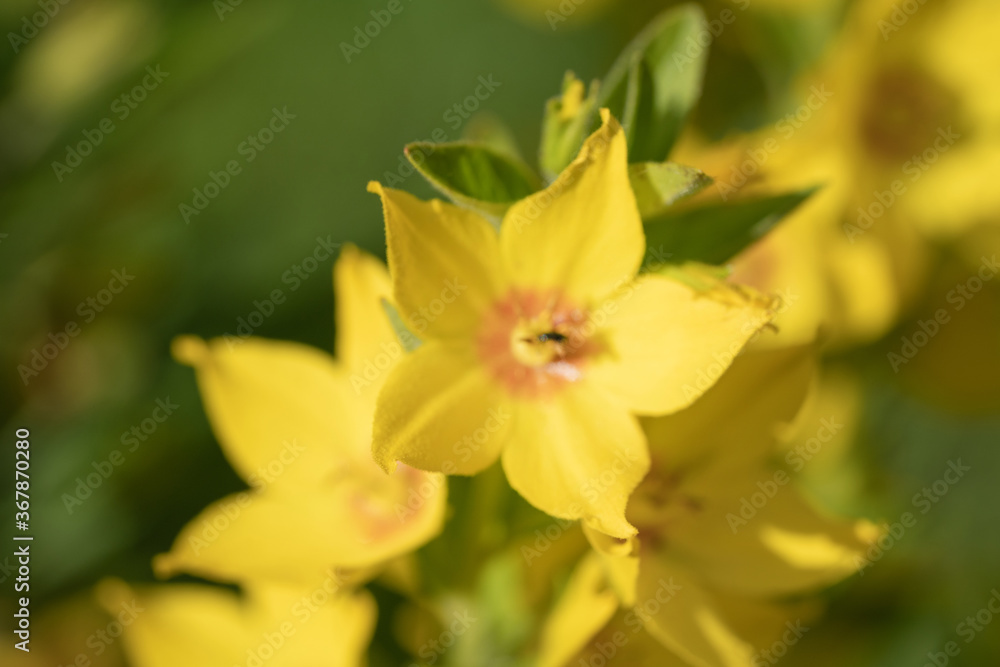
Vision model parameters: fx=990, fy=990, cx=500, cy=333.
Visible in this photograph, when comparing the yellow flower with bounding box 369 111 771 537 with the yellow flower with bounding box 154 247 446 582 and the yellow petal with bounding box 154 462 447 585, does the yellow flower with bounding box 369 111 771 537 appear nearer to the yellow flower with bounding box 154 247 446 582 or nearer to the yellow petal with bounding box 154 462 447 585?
the yellow petal with bounding box 154 462 447 585

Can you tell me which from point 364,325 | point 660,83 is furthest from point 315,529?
point 660,83

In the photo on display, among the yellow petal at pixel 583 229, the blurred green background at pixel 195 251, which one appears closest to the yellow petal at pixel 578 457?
the yellow petal at pixel 583 229

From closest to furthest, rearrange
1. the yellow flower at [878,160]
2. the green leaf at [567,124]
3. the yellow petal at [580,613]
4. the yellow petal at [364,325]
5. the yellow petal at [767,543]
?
the green leaf at [567,124] → the yellow petal at [580,613] → the yellow petal at [767,543] → the yellow petal at [364,325] → the yellow flower at [878,160]

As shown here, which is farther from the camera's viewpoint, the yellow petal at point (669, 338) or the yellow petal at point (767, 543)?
the yellow petal at point (767, 543)

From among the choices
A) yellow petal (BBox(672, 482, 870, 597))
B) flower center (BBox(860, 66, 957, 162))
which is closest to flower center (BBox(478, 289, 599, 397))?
yellow petal (BBox(672, 482, 870, 597))

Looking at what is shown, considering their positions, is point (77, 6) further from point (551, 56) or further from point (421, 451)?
point (421, 451)

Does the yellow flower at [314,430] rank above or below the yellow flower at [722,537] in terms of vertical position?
above

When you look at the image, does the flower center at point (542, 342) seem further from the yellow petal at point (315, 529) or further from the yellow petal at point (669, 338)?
the yellow petal at point (315, 529)

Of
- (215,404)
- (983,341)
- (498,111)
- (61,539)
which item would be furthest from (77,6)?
(983,341)
